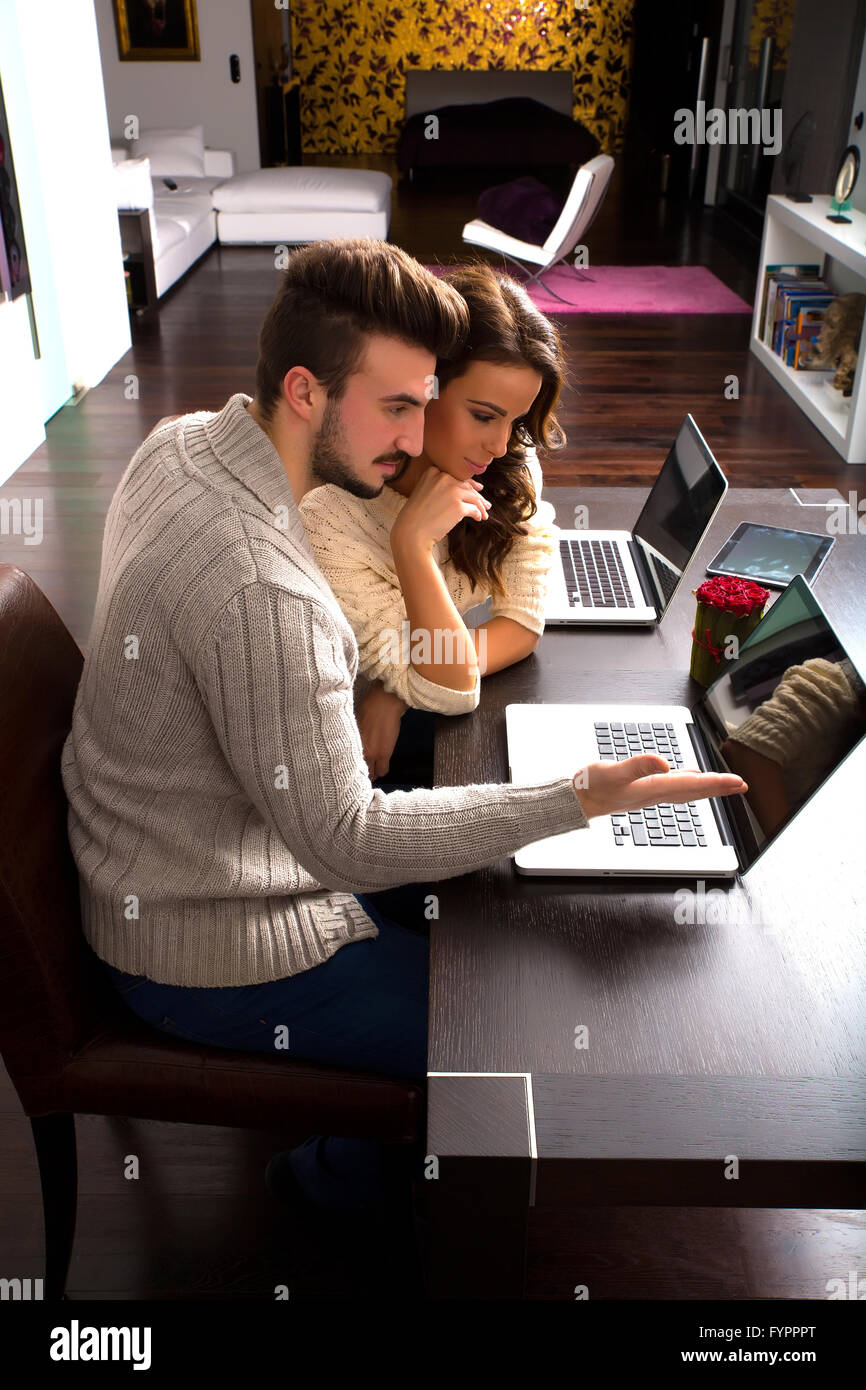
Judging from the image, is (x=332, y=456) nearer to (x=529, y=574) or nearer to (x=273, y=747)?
(x=273, y=747)

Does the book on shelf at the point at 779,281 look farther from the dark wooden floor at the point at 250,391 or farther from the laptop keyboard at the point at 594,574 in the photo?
the laptop keyboard at the point at 594,574

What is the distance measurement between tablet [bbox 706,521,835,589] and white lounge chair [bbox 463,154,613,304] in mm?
4733

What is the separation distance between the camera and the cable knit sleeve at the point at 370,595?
154 cm

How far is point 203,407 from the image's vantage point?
4828mm

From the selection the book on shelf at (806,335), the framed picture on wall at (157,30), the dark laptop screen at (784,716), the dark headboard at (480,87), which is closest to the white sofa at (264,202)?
the framed picture on wall at (157,30)

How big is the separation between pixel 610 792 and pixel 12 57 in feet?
14.0

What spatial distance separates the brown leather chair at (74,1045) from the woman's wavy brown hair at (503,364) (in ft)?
2.13

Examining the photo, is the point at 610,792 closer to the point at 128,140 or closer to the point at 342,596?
the point at 342,596

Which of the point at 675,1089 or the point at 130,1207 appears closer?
the point at 675,1089

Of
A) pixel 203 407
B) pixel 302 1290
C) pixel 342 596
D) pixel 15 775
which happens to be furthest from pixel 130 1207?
pixel 203 407

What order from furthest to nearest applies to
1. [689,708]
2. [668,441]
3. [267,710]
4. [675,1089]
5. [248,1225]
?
[668,441]
[248,1225]
[689,708]
[267,710]
[675,1089]

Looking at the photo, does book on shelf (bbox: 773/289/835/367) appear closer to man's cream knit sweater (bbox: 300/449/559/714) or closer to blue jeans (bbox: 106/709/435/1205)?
man's cream knit sweater (bbox: 300/449/559/714)

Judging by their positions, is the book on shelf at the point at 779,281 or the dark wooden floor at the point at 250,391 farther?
the book on shelf at the point at 779,281

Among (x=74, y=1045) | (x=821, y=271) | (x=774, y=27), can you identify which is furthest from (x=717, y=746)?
A: (x=774, y=27)
